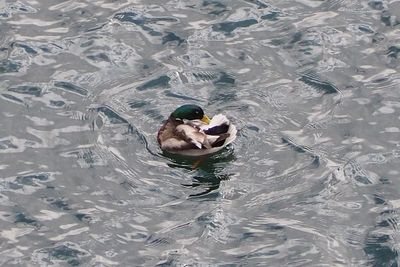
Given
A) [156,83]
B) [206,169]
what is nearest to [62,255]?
[206,169]

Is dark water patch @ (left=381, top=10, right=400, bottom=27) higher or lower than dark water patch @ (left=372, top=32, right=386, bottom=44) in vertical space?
higher

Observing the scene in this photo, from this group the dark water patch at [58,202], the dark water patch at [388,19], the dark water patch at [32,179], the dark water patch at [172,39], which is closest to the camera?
the dark water patch at [58,202]

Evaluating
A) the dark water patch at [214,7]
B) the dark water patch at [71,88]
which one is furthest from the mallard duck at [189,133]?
the dark water patch at [214,7]

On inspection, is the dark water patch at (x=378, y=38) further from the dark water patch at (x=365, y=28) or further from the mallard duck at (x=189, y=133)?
the mallard duck at (x=189, y=133)

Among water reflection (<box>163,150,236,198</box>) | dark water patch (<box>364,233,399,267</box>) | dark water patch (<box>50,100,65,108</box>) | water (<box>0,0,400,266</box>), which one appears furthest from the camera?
dark water patch (<box>50,100,65,108</box>)

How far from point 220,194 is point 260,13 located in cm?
606

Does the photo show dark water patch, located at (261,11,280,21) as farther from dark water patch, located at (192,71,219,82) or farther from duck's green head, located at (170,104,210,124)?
A: duck's green head, located at (170,104,210,124)

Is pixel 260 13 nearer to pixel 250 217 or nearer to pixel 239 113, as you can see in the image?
pixel 239 113

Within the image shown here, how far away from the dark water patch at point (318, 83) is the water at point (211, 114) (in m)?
0.04

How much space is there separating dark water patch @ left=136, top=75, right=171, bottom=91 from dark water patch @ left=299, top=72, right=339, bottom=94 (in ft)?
8.13

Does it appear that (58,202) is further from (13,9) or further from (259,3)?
(259,3)

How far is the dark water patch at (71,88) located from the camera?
2402cm

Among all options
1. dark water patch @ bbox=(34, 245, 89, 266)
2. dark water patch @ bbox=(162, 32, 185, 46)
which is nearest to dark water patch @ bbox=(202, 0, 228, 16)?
dark water patch @ bbox=(162, 32, 185, 46)

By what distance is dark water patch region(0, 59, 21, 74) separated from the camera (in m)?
24.6
